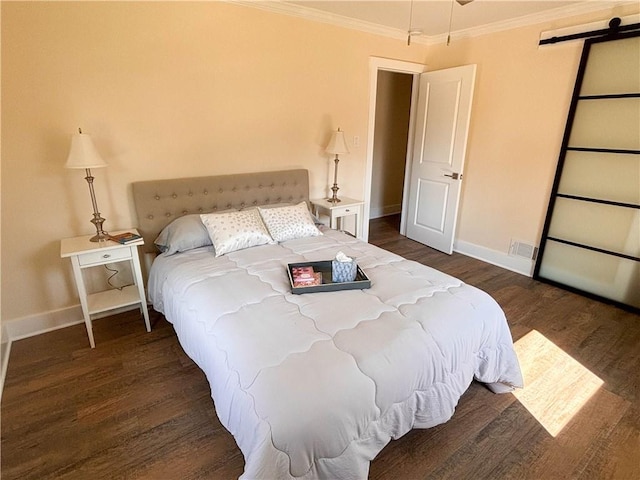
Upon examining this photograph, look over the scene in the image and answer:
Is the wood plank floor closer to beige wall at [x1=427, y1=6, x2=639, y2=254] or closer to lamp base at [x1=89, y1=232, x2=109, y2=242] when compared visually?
lamp base at [x1=89, y1=232, x2=109, y2=242]

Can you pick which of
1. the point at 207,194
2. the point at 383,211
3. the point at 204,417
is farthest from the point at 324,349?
the point at 383,211

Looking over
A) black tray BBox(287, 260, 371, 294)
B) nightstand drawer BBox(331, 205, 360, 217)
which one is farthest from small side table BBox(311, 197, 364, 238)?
black tray BBox(287, 260, 371, 294)

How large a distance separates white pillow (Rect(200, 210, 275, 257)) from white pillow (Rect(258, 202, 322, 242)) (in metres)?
0.08

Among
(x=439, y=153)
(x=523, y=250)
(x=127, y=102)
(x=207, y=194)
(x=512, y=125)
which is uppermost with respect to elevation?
(x=127, y=102)

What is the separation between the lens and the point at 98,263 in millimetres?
2199

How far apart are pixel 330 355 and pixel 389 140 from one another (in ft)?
14.7

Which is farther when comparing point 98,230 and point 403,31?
point 403,31

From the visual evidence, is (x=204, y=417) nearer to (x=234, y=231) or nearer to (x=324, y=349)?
(x=324, y=349)

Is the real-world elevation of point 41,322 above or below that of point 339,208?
below

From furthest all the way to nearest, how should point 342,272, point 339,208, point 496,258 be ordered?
point 496,258, point 339,208, point 342,272

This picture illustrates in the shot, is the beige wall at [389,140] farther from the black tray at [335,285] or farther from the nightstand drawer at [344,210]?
the black tray at [335,285]

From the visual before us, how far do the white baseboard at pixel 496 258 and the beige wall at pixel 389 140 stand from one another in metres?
1.66

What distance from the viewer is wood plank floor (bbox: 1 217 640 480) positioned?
151cm

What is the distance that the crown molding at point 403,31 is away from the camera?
8.91ft
